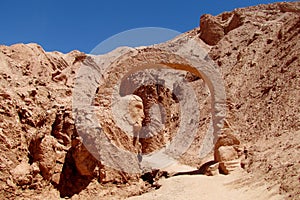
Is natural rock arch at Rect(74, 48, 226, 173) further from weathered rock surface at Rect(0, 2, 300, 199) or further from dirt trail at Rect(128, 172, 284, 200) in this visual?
dirt trail at Rect(128, 172, 284, 200)

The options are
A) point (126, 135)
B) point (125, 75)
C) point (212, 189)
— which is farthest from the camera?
point (125, 75)

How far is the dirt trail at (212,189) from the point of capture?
23.4 ft

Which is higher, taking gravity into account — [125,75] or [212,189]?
[125,75]

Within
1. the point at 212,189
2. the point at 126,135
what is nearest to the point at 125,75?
the point at 126,135

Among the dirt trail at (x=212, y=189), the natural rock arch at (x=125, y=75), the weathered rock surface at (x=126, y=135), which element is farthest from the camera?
the natural rock arch at (x=125, y=75)

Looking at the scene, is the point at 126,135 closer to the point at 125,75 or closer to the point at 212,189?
the point at 125,75

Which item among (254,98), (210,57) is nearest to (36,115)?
(254,98)

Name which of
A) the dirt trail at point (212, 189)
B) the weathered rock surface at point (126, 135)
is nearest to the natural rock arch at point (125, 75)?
the weathered rock surface at point (126, 135)

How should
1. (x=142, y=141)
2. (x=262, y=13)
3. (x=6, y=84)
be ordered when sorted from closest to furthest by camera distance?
1. (x=6, y=84)
2. (x=142, y=141)
3. (x=262, y=13)

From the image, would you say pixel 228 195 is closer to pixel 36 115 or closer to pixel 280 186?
pixel 280 186

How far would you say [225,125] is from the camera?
10438 mm

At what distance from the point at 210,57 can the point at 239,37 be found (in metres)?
2.58

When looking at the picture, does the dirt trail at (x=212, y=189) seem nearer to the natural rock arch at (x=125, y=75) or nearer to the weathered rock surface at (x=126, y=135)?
the weathered rock surface at (x=126, y=135)

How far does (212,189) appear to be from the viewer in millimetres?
8234
